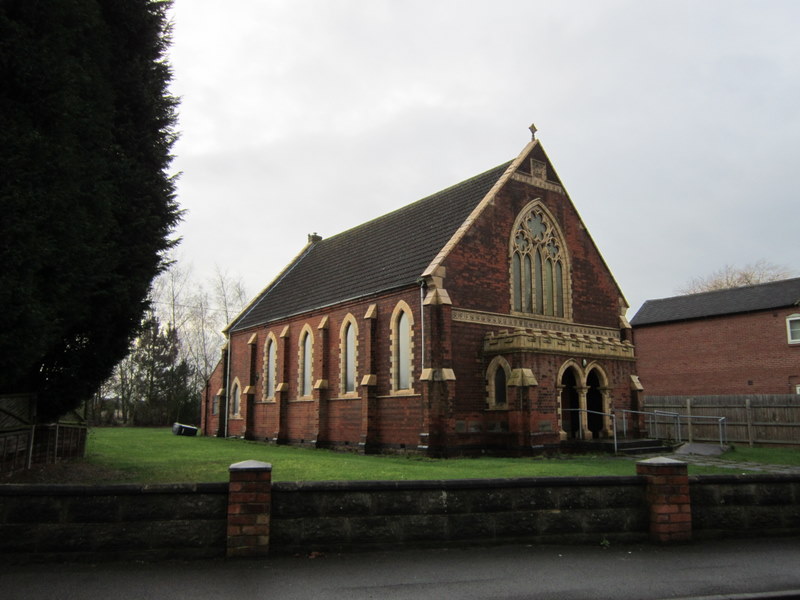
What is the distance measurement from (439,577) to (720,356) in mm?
32486

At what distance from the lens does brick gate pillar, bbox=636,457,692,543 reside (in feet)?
28.5

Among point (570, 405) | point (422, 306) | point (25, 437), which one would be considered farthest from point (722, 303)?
point (25, 437)

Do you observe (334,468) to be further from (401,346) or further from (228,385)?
(228,385)

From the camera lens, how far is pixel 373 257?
2828 cm

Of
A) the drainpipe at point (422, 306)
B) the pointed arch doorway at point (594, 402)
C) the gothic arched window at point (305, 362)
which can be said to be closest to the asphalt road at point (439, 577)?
the drainpipe at point (422, 306)

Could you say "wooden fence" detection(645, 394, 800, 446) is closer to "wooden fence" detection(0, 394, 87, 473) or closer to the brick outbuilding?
the brick outbuilding

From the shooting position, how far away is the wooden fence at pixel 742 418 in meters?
24.9

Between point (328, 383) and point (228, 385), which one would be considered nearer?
point (328, 383)

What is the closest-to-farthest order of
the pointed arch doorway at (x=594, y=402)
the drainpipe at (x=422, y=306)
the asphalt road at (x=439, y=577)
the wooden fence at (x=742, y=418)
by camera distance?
the asphalt road at (x=439, y=577)
the drainpipe at (x=422, y=306)
the pointed arch doorway at (x=594, y=402)
the wooden fence at (x=742, y=418)

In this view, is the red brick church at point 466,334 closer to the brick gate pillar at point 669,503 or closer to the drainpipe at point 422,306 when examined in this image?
the drainpipe at point 422,306

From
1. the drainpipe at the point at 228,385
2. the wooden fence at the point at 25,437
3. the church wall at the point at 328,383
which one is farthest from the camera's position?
the drainpipe at the point at 228,385

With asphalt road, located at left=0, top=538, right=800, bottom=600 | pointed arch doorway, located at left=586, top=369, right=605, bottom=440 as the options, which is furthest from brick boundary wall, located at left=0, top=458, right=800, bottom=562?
pointed arch doorway, located at left=586, top=369, right=605, bottom=440

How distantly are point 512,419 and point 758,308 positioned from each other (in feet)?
64.5

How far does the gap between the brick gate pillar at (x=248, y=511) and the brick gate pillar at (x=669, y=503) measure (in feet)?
16.9
